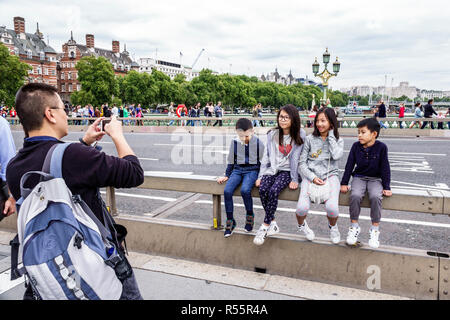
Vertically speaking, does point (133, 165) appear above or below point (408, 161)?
above

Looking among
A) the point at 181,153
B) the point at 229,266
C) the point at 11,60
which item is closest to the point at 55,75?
the point at 11,60

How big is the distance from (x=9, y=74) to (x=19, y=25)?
156ft

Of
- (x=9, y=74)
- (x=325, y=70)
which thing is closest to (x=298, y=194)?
(x=325, y=70)

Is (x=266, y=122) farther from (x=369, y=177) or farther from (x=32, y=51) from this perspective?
(x=32, y=51)

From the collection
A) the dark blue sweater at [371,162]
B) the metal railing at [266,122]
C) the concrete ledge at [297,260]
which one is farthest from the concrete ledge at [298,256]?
the metal railing at [266,122]

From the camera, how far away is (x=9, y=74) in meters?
51.9

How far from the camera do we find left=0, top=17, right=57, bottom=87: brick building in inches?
3351

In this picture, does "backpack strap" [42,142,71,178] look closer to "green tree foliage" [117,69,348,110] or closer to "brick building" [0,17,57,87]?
"green tree foliage" [117,69,348,110]

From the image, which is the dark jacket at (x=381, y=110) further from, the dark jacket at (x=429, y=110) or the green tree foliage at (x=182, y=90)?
the green tree foliage at (x=182, y=90)

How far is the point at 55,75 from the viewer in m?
96.1

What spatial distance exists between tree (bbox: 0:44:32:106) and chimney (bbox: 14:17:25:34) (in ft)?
147

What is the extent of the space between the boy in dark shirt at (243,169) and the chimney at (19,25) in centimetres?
10386
